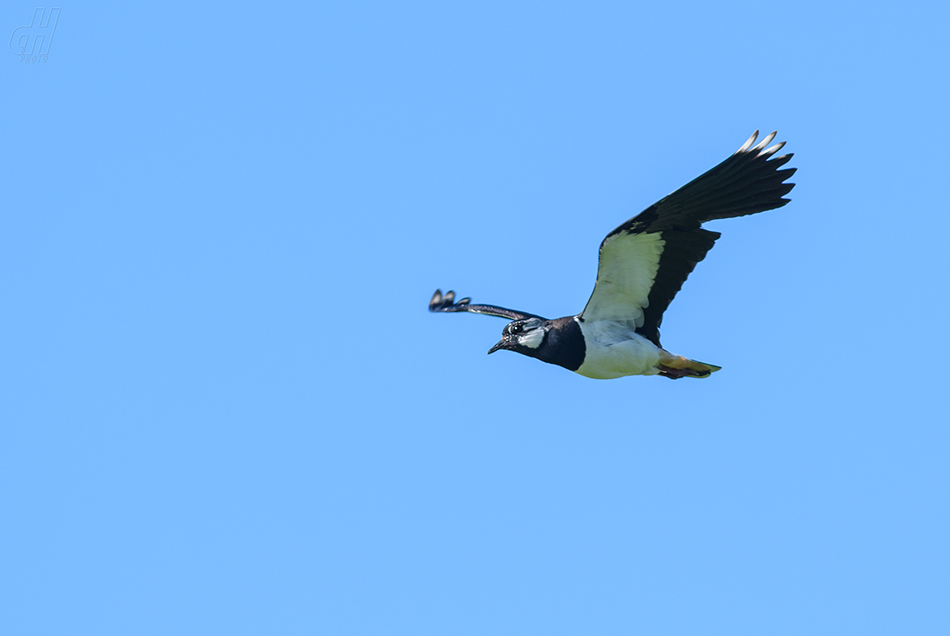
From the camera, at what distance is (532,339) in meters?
15.5

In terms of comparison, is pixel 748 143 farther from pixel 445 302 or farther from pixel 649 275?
pixel 445 302

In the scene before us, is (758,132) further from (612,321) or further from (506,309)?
(506,309)

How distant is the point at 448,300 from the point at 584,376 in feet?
18.0

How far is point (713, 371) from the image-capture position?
1503 cm

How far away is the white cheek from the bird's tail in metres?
1.80

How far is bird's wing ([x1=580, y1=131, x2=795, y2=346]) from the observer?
13.2 metres

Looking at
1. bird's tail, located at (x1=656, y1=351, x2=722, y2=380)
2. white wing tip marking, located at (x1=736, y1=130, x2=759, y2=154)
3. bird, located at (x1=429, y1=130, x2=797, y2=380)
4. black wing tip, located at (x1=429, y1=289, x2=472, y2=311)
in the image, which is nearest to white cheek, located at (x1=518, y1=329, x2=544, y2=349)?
bird, located at (x1=429, y1=130, x2=797, y2=380)

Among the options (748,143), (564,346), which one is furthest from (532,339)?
(748,143)

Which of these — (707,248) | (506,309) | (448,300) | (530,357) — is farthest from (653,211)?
(448,300)

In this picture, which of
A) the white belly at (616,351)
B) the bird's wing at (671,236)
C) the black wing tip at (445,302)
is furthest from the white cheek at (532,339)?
the black wing tip at (445,302)

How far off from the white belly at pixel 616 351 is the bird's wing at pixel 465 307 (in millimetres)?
1647

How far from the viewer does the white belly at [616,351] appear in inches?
583

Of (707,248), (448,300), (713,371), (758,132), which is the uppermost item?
(448,300)

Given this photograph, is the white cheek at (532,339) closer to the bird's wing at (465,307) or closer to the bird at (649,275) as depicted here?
the bird at (649,275)
